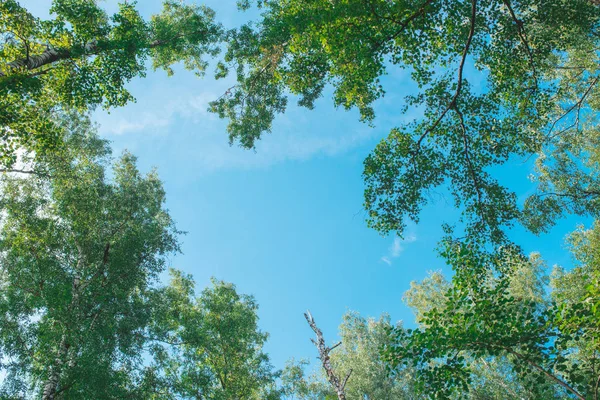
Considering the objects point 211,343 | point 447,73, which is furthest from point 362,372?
point 447,73

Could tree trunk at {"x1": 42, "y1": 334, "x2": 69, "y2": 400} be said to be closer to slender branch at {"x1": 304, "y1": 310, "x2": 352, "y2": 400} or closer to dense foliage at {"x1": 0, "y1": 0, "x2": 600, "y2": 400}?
dense foliage at {"x1": 0, "y1": 0, "x2": 600, "y2": 400}

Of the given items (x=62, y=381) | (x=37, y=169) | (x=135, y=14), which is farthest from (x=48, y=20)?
(x=62, y=381)

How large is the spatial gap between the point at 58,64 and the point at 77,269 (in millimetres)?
8429

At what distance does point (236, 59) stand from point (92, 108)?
7812 mm

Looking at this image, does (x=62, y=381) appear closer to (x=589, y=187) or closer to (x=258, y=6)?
(x=258, y=6)

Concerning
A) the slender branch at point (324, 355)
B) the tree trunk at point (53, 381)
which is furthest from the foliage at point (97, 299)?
the slender branch at point (324, 355)

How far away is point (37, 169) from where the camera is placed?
14305 millimetres

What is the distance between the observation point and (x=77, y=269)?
14953 millimetres

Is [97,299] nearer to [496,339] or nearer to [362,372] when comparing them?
[496,339]

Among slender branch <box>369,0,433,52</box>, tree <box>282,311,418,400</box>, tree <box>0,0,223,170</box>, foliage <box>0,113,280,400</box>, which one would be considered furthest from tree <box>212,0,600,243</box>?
tree <box>282,311,418,400</box>

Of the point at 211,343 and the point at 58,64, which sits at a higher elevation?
the point at 58,64

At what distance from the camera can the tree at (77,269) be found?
1216 centimetres

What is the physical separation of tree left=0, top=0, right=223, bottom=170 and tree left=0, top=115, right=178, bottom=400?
7.51 ft

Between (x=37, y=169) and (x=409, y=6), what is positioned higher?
(x=37, y=169)
